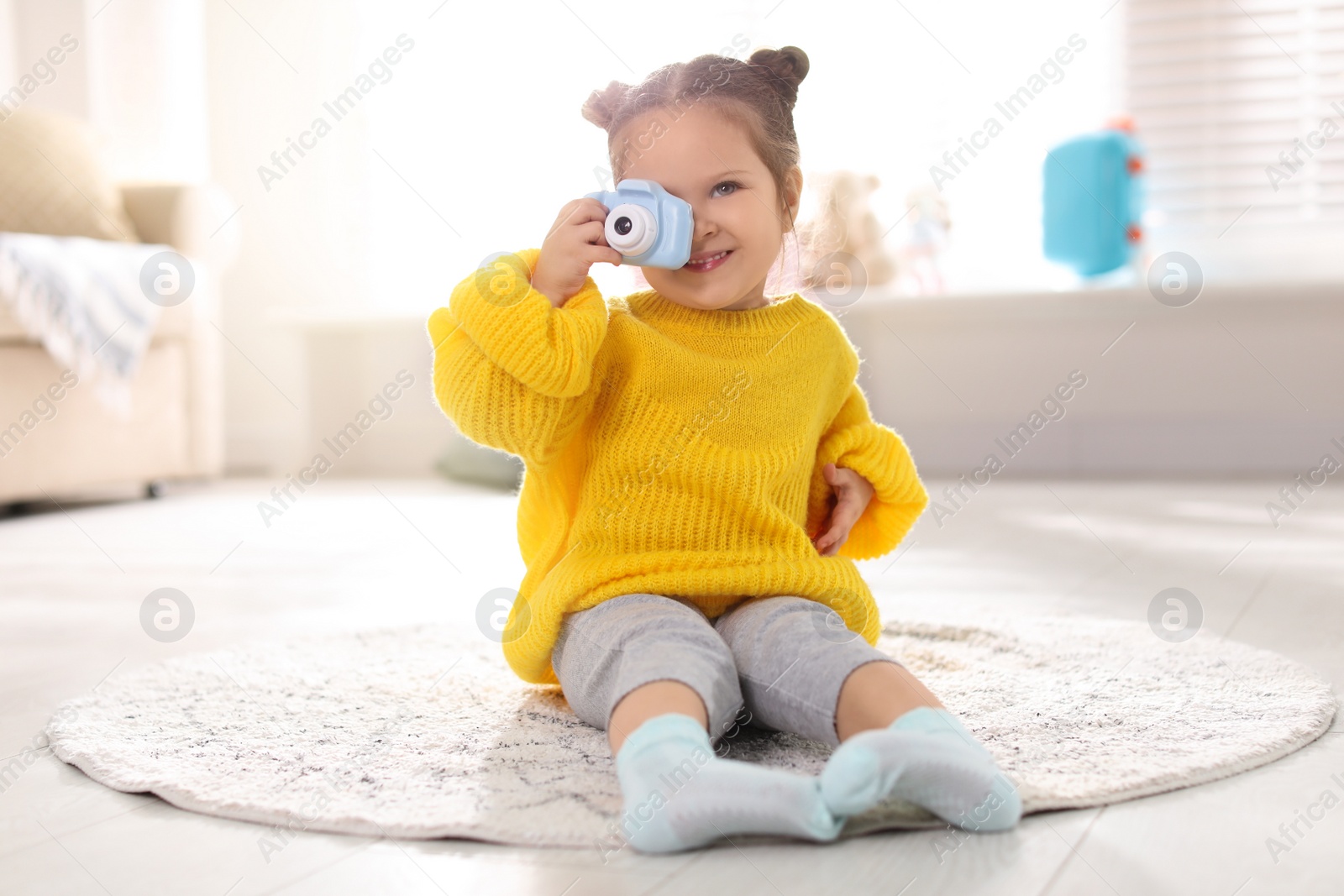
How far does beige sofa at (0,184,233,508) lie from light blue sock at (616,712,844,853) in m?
1.96

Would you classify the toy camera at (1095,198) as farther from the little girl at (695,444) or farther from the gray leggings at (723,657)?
the gray leggings at (723,657)

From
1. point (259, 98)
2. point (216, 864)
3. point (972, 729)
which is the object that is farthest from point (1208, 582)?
point (259, 98)

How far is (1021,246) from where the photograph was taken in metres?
2.92

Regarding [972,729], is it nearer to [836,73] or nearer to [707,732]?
[707,732]

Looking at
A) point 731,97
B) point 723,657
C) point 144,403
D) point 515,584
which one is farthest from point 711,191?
point 144,403

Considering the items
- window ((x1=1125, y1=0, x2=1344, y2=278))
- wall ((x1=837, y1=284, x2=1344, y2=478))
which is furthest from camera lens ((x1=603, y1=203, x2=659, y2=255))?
window ((x1=1125, y1=0, x2=1344, y2=278))

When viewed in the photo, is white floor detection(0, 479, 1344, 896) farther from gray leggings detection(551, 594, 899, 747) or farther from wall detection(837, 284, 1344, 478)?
wall detection(837, 284, 1344, 478)

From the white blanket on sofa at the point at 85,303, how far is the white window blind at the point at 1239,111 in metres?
2.29

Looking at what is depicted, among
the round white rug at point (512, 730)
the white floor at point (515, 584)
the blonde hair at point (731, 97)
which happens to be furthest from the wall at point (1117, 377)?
the blonde hair at point (731, 97)

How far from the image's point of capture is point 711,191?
0.89m

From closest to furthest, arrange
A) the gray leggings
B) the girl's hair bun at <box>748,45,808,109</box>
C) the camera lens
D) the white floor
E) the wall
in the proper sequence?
the white floor
the gray leggings
the camera lens
the girl's hair bun at <box>748,45,808,109</box>
the wall

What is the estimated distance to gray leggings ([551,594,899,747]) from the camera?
0.73 m

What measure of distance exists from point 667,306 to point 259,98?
2765mm

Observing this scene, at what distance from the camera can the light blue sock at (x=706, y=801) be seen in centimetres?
59
